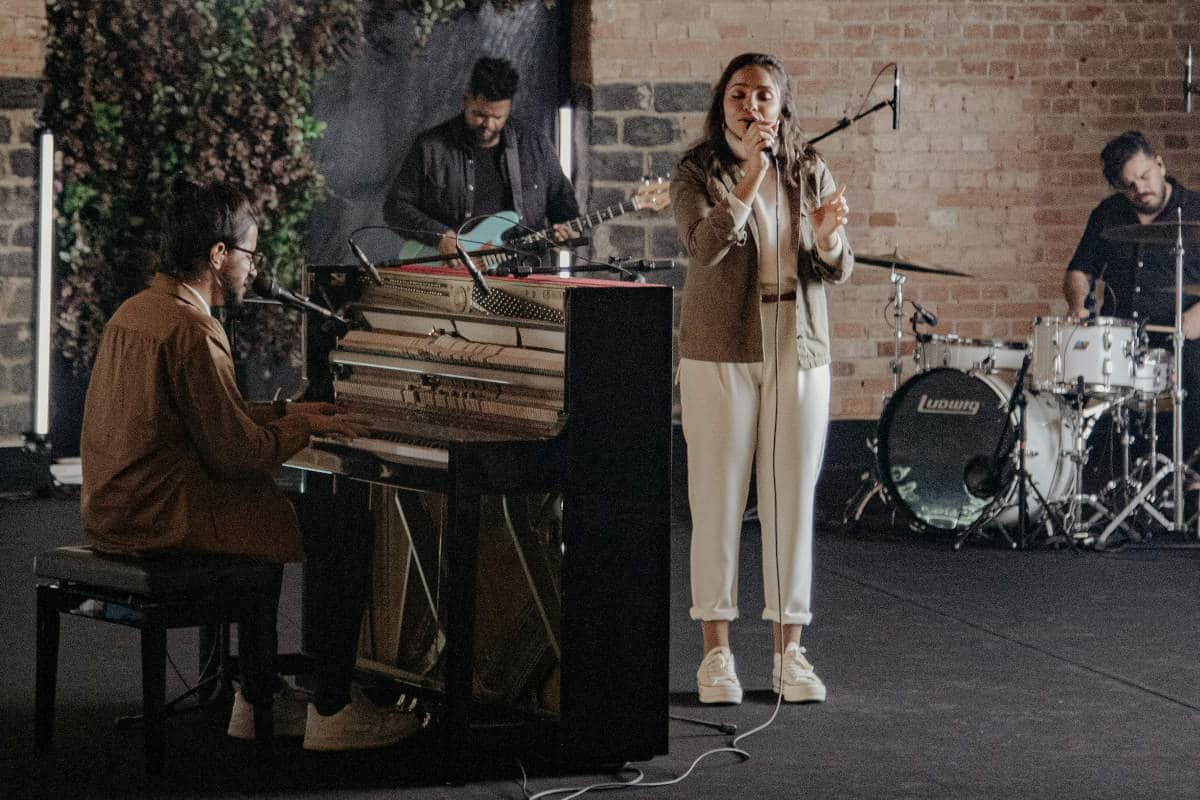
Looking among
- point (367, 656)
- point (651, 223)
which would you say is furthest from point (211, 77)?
point (367, 656)

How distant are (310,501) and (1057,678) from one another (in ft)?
6.83

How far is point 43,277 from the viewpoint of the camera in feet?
27.3

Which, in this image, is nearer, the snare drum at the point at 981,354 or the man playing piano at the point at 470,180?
the snare drum at the point at 981,354

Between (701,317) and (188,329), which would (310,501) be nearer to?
(188,329)

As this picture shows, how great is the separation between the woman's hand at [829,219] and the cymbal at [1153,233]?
319 centimetres

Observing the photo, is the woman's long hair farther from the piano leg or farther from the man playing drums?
the man playing drums

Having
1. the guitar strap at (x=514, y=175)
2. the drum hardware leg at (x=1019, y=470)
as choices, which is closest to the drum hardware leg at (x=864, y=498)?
the drum hardware leg at (x=1019, y=470)

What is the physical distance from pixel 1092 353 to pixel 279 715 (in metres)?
→ 4.09

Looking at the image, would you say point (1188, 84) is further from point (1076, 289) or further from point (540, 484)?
point (540, 484)

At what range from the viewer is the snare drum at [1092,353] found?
7148 millimetres

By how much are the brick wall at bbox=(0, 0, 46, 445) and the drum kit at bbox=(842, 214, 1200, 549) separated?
382cm

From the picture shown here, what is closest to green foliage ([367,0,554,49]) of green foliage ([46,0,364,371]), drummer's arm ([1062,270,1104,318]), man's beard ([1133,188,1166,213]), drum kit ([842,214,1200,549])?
green foliage ([46,0,364,371])

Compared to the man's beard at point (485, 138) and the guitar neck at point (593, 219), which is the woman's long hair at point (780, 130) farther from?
the man's beard at point (485, 138)

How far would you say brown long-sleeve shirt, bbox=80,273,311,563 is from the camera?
12.8 feet
